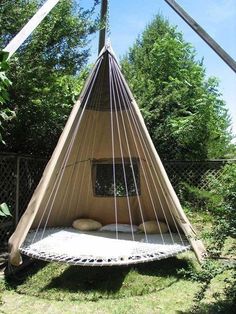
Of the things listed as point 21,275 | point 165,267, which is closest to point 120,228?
point 165,267

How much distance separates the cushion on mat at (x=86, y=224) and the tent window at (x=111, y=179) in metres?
0.61

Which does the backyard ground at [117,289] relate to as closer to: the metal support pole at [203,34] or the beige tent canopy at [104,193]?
the beige tent canopy at [104,193]

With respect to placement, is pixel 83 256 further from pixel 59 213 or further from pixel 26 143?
pixel 26 143

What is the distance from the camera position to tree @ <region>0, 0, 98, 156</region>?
13.9 feet

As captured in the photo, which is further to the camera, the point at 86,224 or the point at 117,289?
the point at 86,224

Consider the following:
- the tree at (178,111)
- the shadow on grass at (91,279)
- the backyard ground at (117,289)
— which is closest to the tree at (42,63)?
the backyard ground at (117,289)

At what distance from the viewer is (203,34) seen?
3416 mm

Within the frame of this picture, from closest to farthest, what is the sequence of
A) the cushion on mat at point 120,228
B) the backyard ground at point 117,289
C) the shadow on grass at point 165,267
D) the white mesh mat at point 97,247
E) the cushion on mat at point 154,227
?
the backyard ground at point 117,289 → the white mesh mat at point 97,247 → the shadow on grass at point 165,267 → the cushion on mat at point 154,227 → the cushion on mat at point 120,228

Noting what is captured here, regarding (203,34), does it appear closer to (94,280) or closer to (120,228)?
(94,280)

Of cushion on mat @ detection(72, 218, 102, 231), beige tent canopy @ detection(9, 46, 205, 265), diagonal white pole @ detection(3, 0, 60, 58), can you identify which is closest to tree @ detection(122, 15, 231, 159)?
beige tent canopy @ detection(9, 46, 205, 265)

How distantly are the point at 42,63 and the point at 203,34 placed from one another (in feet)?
6.51

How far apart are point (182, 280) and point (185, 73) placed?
9.11 meters

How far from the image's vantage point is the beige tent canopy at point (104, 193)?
3902 millimetres

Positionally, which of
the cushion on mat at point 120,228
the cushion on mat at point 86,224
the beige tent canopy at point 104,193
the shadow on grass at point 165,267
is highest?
the beige tent canopy at point 104,193
